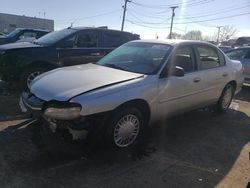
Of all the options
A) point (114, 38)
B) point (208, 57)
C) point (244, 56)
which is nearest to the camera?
point (208, 57)

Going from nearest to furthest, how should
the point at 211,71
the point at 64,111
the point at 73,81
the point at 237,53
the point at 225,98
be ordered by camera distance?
the point at 64,111 → the point at 73,81 → the point at 211,71 → the point at 225,98 → the point at 237,53

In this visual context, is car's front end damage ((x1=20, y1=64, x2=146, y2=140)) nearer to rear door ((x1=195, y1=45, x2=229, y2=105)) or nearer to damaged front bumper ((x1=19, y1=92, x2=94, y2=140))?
damaged front bumper ((x1=19, y1=92, x2=94, y2=140))

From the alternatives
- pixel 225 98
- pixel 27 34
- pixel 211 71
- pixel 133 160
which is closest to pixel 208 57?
pixel 211 71

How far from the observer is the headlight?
12.7 feet

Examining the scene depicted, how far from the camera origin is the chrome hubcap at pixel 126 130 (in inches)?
172

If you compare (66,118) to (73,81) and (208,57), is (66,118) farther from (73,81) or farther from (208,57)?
(208,57)

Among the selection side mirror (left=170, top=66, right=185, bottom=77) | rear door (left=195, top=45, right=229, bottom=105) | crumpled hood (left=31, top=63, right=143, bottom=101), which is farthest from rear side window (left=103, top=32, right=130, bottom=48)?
side mirror (left=170, top=66, right=185, bottom=77)

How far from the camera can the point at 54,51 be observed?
7.82 meters

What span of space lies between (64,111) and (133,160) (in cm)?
120

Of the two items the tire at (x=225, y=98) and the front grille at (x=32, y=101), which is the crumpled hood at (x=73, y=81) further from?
the tire at (x=225, y=98)

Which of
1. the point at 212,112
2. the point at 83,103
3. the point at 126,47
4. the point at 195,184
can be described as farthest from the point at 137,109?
the point at 212,112

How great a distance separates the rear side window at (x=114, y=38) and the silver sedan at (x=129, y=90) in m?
3.02

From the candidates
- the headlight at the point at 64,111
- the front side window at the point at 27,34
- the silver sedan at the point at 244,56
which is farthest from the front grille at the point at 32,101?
the front side window at the point at 27,34

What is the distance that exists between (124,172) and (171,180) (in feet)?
1.95
